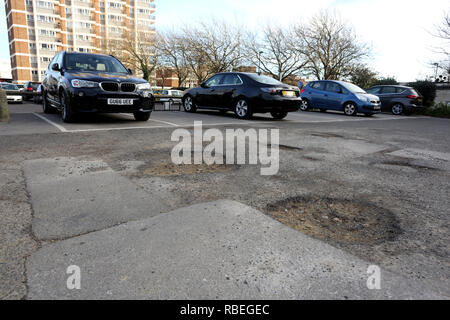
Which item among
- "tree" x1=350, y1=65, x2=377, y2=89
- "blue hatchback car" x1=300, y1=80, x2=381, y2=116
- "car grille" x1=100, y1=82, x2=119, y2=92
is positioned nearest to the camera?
"car grille" x1=100, y1=82, x2=119, y2=92

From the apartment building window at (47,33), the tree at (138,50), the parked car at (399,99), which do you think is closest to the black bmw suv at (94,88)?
the parked car at (399,99)

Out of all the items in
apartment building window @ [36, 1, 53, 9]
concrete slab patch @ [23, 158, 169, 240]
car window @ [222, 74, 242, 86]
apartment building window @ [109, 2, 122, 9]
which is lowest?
concrete slab patch @ [23, 158, 169, 240]

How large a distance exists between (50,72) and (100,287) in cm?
890

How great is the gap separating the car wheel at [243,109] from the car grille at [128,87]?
360 cm

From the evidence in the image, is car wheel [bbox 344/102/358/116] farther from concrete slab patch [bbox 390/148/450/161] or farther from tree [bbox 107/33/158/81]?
tree [bbox 107/33/158/81]

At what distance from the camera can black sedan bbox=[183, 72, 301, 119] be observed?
31.0 feet

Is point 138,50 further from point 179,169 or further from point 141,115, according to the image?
point 179,169

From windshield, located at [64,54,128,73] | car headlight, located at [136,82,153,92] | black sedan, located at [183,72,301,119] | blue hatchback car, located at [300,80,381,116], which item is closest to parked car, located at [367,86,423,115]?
blue hatchback car, located at [300,80,381,116]

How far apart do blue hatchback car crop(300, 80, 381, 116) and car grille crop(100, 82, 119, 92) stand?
35.6 ft

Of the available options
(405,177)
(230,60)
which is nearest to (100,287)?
(405,177)

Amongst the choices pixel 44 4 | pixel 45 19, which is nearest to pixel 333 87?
pixel 45 19

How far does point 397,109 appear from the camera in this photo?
17250 mm

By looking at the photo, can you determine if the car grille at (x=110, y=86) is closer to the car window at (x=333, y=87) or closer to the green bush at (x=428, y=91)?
the car window at (x=333, y=87)

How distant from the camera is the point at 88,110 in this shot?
701 cm
